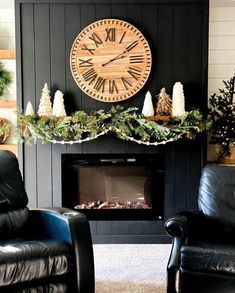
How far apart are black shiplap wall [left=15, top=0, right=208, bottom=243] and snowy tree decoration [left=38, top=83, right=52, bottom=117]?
0.36ft

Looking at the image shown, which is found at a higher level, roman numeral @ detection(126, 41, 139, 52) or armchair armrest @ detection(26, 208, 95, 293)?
roman numeral @ detection(126, 41, 139, 52)

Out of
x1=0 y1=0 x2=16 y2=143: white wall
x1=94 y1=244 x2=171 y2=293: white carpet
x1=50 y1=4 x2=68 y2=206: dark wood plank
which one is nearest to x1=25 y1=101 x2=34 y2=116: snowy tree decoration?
x1=50 y1=4 x2=68 y2=206: dark wood plank

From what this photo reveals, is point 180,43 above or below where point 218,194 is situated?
above

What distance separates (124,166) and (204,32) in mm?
1616

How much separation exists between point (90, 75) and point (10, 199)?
5.28 ft

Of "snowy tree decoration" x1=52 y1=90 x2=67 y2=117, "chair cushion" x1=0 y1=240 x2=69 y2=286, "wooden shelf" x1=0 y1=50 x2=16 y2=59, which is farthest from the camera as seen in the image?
"wooden shelf" x1=0 y1=50 x2=16 y2=59

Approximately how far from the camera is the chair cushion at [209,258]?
2.57 meters

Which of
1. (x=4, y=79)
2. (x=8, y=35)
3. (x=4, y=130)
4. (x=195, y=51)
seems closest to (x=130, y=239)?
(x=4, y=130)

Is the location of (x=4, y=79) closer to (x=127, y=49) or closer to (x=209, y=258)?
(x=127, y=49)

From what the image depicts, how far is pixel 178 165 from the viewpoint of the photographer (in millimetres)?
4117

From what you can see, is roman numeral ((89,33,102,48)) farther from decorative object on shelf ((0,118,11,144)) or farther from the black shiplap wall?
decorative object on shelf ((0,118,11,144))

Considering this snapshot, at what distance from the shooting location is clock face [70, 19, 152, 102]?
157 inches

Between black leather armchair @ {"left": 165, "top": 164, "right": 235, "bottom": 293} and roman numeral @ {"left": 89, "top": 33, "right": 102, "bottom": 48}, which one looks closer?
black leather armchair @ {"left": 165, "top": 164, "right": 235, "bottom": 293}

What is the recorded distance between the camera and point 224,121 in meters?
4.15
